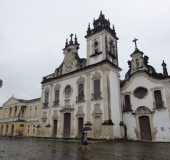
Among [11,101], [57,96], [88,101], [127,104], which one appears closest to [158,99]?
[127,104]

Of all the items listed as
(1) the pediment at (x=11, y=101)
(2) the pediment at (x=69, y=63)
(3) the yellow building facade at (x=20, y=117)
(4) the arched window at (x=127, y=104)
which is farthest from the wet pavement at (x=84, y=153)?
(1) the pediment at (x=11, y=101)

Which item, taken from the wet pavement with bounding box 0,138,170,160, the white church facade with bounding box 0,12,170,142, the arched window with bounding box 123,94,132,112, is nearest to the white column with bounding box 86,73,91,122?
the white church facade with bounding box 0,12,170,142

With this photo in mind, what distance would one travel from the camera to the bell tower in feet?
81.4

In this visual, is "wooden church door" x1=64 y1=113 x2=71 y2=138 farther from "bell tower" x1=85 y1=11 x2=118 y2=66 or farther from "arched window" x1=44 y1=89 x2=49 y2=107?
"bell tower" x1=85 y1=11 x2=118 y2=66

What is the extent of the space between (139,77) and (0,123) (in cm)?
3484

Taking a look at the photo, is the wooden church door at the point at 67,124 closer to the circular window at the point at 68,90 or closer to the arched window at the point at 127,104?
the circular window at the point at 68,90

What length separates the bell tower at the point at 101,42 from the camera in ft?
81.4

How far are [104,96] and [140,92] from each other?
464cm

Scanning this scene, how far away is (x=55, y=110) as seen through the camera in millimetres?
Answer: 27188

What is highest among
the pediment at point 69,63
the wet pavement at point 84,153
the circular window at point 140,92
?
the pediment at point 69,63

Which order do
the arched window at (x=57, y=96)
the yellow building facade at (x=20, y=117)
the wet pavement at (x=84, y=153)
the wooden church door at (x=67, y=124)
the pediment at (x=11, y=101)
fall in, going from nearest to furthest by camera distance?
the wet pavement at (x=84, y=153) → the wooden church door at (x=67, y=124) → the arched window at (x=57, y=96) → the yellow building facade at (x=20, y=117) → the pediment at (x=11, y=101)

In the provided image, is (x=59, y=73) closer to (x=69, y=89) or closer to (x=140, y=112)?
(x=69, y=89)

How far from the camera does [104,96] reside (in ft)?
72.2

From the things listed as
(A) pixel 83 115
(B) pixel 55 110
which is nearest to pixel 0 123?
(B) pixel 55 110
